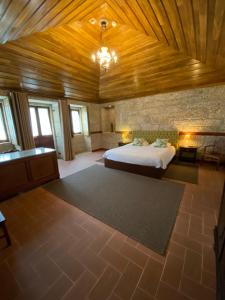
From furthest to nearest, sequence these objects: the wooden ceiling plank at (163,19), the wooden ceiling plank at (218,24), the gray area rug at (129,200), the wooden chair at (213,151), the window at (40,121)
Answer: the window at (40,121) → the wooden chair at (213,151) → the gray area rug at (129,200) → the wooden ceiling plank at (163,19) → the wooden ceiling plank at (218,24)

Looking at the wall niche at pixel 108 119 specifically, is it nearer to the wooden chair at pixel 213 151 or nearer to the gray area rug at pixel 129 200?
the gray area rug at pixel 129 200

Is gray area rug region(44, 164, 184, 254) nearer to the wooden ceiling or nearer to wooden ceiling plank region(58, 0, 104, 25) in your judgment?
the wooden ceiling

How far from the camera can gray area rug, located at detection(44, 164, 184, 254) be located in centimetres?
190

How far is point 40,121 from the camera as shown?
5.74 metres

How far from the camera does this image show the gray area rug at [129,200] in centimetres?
190

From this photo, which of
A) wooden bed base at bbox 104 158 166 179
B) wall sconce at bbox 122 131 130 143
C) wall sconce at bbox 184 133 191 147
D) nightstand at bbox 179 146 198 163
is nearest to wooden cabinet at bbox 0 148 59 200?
wooden bed base at bbox 104 158 166 179

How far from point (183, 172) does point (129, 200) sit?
7.14 ft

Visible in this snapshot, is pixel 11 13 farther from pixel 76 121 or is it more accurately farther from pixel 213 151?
pixel 213 151

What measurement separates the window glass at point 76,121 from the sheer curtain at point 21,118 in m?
2.53

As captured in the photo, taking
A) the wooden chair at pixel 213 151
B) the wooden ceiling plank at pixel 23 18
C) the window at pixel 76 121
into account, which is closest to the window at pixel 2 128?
the window at pixel 76 121

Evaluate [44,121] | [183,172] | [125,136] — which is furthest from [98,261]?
[44,121]

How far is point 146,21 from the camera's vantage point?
7.46 ft

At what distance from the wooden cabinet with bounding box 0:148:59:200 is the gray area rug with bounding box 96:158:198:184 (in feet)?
10.6

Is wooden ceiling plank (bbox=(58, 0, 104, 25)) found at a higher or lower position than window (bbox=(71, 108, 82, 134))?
higher
